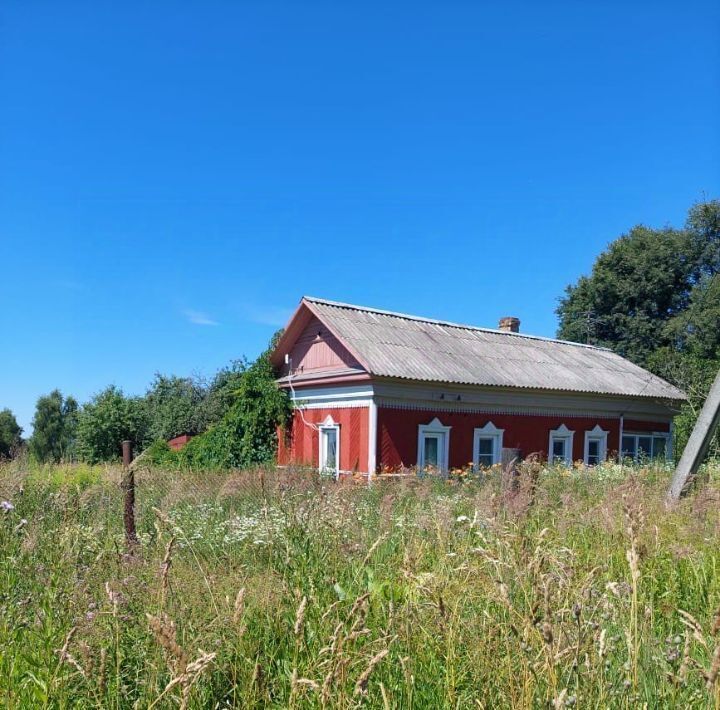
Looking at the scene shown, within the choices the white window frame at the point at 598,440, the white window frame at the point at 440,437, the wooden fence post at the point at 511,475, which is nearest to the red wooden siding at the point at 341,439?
the white window frame at the point at 440,437

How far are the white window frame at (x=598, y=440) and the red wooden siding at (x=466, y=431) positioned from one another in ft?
0.46

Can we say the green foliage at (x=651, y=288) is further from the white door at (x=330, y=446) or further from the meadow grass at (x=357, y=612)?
the meadow grass at (x=357, y=612)

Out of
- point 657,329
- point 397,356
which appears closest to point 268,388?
point 397,356

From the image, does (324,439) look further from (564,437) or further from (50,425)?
(50,425)

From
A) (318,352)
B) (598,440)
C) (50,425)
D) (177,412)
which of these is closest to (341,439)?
(318,352)

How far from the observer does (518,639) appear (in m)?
2.01

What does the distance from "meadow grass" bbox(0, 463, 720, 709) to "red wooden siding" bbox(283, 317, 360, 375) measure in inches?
446

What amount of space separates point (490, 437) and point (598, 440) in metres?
4.80

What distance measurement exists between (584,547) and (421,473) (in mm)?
8582

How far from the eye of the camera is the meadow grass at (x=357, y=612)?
1846 millimetres

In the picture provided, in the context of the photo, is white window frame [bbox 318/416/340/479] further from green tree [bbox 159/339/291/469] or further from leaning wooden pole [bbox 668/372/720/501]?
leaning wooden pole [bbox 668/372/720/501]

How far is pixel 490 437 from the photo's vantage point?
1753 centimetres

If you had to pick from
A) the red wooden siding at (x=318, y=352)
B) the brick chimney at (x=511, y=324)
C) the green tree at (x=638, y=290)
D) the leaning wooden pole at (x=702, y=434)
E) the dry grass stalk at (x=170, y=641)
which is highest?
the green tree at (x=638, y=290)

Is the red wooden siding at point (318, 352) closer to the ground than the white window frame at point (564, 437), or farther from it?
farther from it
